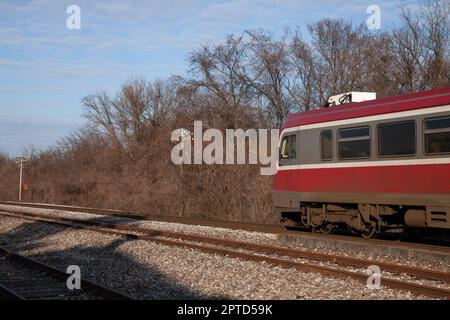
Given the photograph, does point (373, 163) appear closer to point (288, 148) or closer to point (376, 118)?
point (376, 118)

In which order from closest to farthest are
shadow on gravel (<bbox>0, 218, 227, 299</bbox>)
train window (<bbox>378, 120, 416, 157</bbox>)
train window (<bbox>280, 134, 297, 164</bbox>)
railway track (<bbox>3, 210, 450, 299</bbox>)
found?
railway track (<bbox>3, 210, 450, 299</bbox>) → shadow on gravel (<bbox>0, 218, 227, 299</bbox>) → train window (<bbox>378, 120, 416, 157</bbox>) → train window (<bbox>280, 134, 297, 164</bbox>)

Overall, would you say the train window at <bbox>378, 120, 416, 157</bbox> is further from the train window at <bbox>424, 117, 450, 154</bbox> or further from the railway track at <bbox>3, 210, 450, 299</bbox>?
the railway track at <bbox>3, 210, 450, 299</bbox>

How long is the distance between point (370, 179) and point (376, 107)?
176 centimetres

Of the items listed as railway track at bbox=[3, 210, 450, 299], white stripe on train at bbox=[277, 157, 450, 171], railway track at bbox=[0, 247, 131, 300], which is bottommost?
railway track at bbox=[0, 247, 131, 300]

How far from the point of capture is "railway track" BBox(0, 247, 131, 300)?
8852 mm

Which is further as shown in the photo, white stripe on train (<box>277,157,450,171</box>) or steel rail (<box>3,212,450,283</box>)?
white stripe on train (<box>277,157,450,171</box>)

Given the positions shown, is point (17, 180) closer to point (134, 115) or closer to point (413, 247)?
point (134, 115)

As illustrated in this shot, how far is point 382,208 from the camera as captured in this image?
45.3 feet

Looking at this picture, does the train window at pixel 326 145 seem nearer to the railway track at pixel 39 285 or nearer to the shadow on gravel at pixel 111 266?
the shadow on gravel at pixel 111 266

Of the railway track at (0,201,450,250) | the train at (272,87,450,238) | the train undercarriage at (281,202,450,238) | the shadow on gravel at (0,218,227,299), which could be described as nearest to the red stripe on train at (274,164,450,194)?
the train at (272,87,450,238)

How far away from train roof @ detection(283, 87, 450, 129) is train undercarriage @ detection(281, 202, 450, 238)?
7.44 feet

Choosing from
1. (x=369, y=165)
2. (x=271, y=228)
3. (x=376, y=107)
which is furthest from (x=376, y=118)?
(x=271, y=228)
